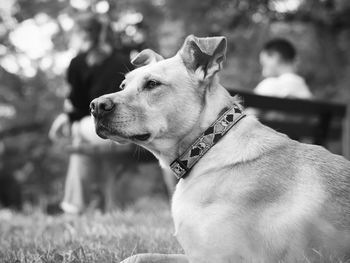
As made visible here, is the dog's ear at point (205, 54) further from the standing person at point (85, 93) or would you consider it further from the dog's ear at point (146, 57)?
the standing person at point (85, 93)

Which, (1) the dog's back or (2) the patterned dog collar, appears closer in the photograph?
(1) the dog's back

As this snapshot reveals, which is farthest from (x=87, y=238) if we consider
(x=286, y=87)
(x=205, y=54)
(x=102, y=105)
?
(x=286, y=87)

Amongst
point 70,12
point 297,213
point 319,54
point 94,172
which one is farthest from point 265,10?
point 297,213

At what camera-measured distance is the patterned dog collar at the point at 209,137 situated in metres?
2.73

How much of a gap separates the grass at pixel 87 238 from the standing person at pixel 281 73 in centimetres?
234

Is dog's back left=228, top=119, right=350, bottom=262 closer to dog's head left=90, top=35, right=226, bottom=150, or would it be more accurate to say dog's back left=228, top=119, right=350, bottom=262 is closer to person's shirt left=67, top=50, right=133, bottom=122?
dog's head left=90, top=35, right=226, bottom=150

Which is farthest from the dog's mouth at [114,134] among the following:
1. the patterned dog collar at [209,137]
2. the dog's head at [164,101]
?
the patterned dog collar at [209,137]

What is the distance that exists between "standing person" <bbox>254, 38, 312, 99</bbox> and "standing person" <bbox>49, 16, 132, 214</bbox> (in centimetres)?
209

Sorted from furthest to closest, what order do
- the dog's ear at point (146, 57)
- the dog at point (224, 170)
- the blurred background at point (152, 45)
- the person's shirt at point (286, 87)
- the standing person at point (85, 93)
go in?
the blurred background at point (152, 45) < the person's shirt at point (286, 87) < the standing person at point (85, 93) < the dog's ear at point (146, 57) < the dog at point (224, 170)

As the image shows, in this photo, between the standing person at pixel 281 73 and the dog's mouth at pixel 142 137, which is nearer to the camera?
the dog's mouth at pixel 142 137

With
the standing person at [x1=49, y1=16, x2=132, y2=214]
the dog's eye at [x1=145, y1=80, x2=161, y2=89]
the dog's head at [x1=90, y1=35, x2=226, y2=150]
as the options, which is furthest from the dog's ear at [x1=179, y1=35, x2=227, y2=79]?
the standing person at [x1=49, y1=16, x2=132, y2=214]

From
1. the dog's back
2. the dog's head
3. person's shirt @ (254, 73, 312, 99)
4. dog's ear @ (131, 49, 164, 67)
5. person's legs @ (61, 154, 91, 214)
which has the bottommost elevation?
person's legs @ (61, 154, 91, 214)

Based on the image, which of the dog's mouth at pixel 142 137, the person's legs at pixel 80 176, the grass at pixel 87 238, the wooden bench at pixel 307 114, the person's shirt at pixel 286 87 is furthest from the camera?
the person's shirt at pixel 286 87

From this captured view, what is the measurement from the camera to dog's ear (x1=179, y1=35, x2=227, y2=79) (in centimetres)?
285
